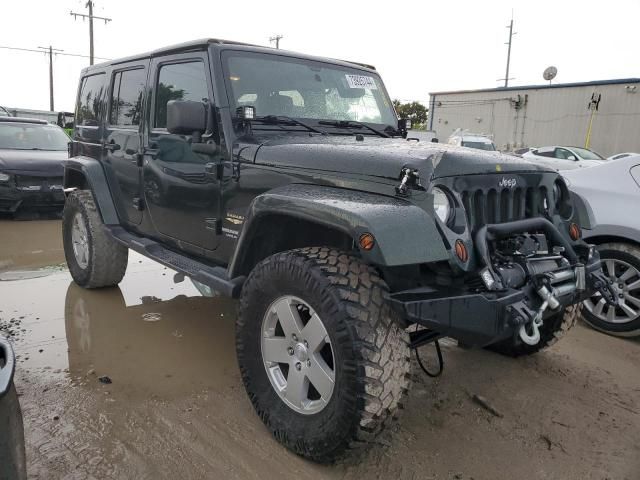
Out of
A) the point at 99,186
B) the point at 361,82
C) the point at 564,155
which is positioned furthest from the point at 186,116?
the point at 564,155

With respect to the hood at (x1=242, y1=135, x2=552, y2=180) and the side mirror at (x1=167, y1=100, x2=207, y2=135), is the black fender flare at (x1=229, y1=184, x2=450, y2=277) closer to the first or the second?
the hood at (x1=242, y1=135, x2=552, y2=180)

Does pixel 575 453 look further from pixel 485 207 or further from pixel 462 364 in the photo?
pixel 485 207

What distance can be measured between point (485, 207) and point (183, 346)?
7.98 ft

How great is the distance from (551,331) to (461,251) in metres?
1.48

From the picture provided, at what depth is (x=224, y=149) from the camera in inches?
129

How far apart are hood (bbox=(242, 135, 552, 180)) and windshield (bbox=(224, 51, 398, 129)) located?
342 mm

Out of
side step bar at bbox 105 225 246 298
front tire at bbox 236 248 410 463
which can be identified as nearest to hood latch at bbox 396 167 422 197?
front tire at bbox 236 248 410 463

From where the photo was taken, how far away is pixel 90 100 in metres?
5.13

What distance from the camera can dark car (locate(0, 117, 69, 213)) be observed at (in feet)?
26.8

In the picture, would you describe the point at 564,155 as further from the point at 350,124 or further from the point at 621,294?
the point at 350,124

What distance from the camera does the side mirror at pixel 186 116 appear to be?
3088mm

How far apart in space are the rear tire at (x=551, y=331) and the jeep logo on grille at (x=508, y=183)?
2.83 feet

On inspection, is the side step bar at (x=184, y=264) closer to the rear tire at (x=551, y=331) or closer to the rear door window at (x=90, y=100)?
the rear door window at (x=90, y=100)

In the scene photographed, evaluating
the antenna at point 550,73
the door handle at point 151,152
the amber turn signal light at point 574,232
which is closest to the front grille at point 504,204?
the amber turn signal light at point 574,232
